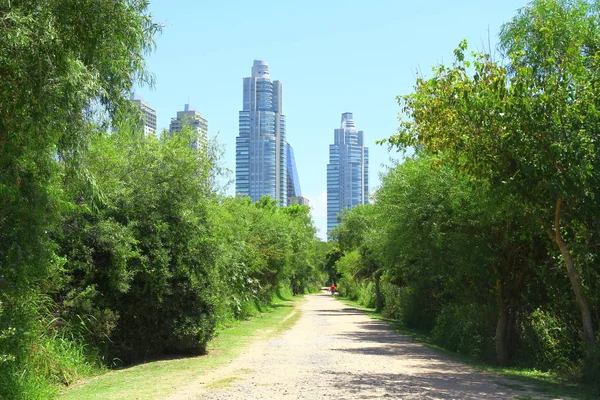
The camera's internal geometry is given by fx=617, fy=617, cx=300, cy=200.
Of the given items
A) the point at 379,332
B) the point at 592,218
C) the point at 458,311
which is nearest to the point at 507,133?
the point at 592,218

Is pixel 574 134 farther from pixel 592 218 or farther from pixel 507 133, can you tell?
pixel 592 218

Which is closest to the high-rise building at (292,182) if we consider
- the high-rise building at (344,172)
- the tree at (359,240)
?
the high-rise building at (344,172)

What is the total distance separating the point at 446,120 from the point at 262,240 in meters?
26.1

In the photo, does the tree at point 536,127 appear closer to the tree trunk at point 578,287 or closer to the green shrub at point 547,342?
the tree trunk at point 578,287

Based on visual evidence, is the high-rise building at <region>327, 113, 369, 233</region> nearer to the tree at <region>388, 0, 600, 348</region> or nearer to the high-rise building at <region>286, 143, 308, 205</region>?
the high-rise building at <region>286, 143, 308, 205</region>

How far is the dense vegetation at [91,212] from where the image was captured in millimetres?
7766

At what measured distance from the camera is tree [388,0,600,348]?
11305 millimetres

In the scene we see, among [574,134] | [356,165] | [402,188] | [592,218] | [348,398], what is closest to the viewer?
[348,398]

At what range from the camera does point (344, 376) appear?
12391 mm

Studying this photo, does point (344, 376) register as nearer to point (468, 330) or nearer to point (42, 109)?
point (42, 109)

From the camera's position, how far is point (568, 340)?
1409cm

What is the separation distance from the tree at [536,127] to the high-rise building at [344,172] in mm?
151080

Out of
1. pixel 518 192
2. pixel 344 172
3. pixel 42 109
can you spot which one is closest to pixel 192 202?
pixel 518 192

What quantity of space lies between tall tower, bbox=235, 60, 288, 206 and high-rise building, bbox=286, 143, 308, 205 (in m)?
7.61
